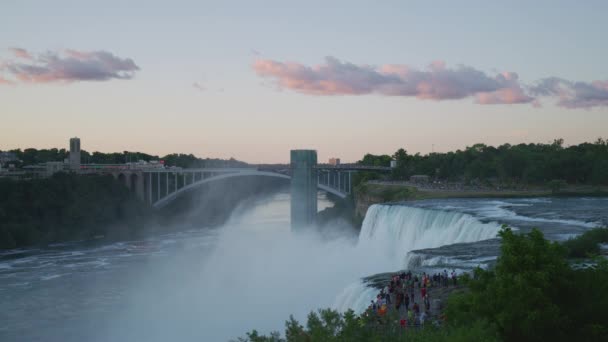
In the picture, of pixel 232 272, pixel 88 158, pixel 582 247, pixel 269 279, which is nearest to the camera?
pixel 582 247

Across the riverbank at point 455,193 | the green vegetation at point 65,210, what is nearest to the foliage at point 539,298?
the riverbank at point 455,193

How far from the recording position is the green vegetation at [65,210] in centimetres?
4334

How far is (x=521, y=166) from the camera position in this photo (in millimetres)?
53688

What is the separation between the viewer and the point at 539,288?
364 inches

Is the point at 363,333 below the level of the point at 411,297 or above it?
above

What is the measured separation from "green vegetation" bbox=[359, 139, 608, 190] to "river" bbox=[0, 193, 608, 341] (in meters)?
11.4

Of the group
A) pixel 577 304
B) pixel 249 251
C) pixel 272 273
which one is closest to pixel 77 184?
pixel 249 251

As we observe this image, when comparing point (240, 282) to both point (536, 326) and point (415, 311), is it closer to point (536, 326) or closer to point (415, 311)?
point (415, 311)

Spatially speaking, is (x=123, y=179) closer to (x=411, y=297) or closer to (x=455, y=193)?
(x=455, y=193)

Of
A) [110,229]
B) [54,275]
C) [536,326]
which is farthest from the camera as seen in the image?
[110,229]

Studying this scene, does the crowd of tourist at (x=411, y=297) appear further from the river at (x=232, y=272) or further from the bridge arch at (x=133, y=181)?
the bridge arch at (x=133, y=181)

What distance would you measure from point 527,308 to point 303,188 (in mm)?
39345

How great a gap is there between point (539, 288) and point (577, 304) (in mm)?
898

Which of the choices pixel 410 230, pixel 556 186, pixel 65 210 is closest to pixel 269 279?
pixel 410 230
